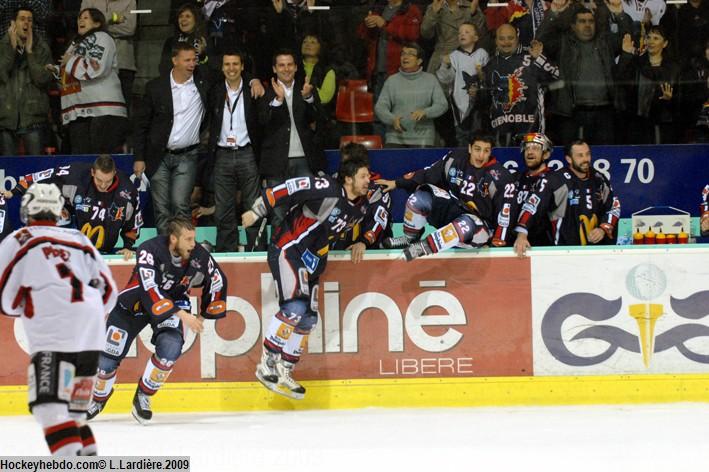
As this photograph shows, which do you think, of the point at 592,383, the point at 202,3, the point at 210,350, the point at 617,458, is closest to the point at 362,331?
the point at 210,350

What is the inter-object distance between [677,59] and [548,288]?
8.45ft

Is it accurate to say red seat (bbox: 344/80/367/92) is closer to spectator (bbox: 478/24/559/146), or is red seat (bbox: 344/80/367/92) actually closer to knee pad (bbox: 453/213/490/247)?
spectator (bbox: 478/24/559/146)

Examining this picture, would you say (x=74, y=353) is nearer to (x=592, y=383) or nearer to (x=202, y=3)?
(x=592, y=383)

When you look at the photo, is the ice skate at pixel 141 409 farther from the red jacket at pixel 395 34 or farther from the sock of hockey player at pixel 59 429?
the red jacket at pixel 395 34

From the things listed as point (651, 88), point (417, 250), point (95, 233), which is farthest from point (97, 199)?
point (651, 88)

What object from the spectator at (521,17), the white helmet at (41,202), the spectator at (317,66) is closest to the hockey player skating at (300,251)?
the spectator at (317,66)

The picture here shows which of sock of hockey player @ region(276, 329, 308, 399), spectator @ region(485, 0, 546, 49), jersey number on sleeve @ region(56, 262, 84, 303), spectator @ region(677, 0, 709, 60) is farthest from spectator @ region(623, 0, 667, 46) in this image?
jersey number on sleeve @ region(56, 262, 84, 303)

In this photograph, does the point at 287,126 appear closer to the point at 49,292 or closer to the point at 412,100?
the point at 412,100

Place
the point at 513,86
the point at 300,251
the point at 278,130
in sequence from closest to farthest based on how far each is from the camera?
the point at 300,251 → the point at 278,130 → the point at 513,86

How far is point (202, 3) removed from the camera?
32.9ft

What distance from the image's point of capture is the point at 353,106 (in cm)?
→ 998

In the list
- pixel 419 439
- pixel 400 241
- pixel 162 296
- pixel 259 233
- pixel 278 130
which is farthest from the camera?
pixel 278 130

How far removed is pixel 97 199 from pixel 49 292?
3359 mm

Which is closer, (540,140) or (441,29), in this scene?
(540,140)
